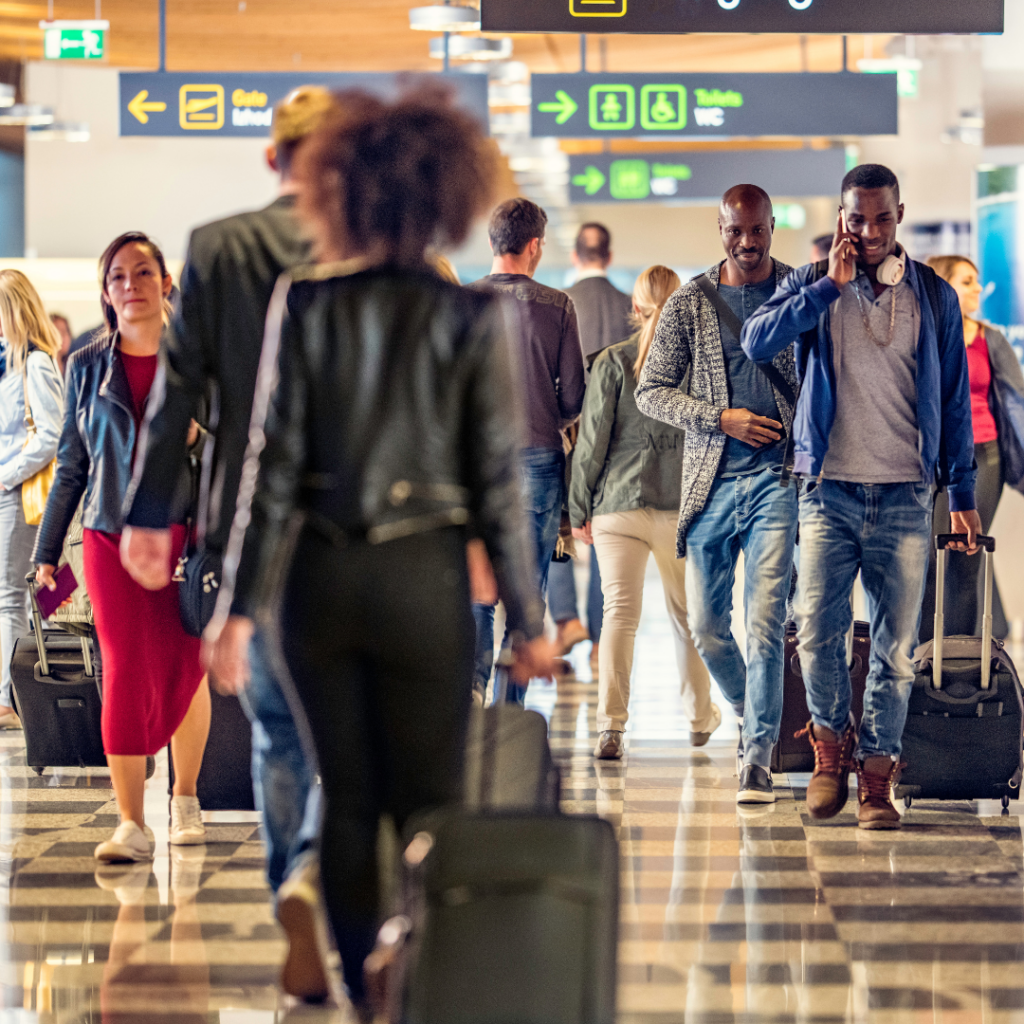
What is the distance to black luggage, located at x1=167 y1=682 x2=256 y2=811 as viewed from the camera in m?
4.84

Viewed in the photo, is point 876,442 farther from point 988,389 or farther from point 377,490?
point 988,389

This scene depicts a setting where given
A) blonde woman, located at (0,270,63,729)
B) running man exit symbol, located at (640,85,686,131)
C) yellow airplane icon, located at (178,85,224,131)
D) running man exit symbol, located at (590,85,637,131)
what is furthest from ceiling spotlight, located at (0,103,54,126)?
blonde woman, located at (0,270,63,729)

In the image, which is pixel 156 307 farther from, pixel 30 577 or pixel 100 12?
pixel 100 12

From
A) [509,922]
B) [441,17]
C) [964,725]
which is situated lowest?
[964,725]

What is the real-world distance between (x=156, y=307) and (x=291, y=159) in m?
1.51

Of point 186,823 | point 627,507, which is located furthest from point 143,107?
point 186,823

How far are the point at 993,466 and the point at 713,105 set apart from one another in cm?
453

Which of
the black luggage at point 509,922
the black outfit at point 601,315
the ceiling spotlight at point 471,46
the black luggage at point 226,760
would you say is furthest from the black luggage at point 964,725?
the ceiling spotlight at point 471,46

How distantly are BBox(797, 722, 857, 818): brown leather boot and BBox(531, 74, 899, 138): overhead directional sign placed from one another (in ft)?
21.0

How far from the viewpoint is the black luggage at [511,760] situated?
309cm

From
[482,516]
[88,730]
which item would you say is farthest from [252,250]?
[88,730]

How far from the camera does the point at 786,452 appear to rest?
16.6 ft

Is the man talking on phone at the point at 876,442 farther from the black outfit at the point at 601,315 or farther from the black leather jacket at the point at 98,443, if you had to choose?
the black outfit at the point at 601,315

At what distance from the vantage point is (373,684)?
2.72 meters
